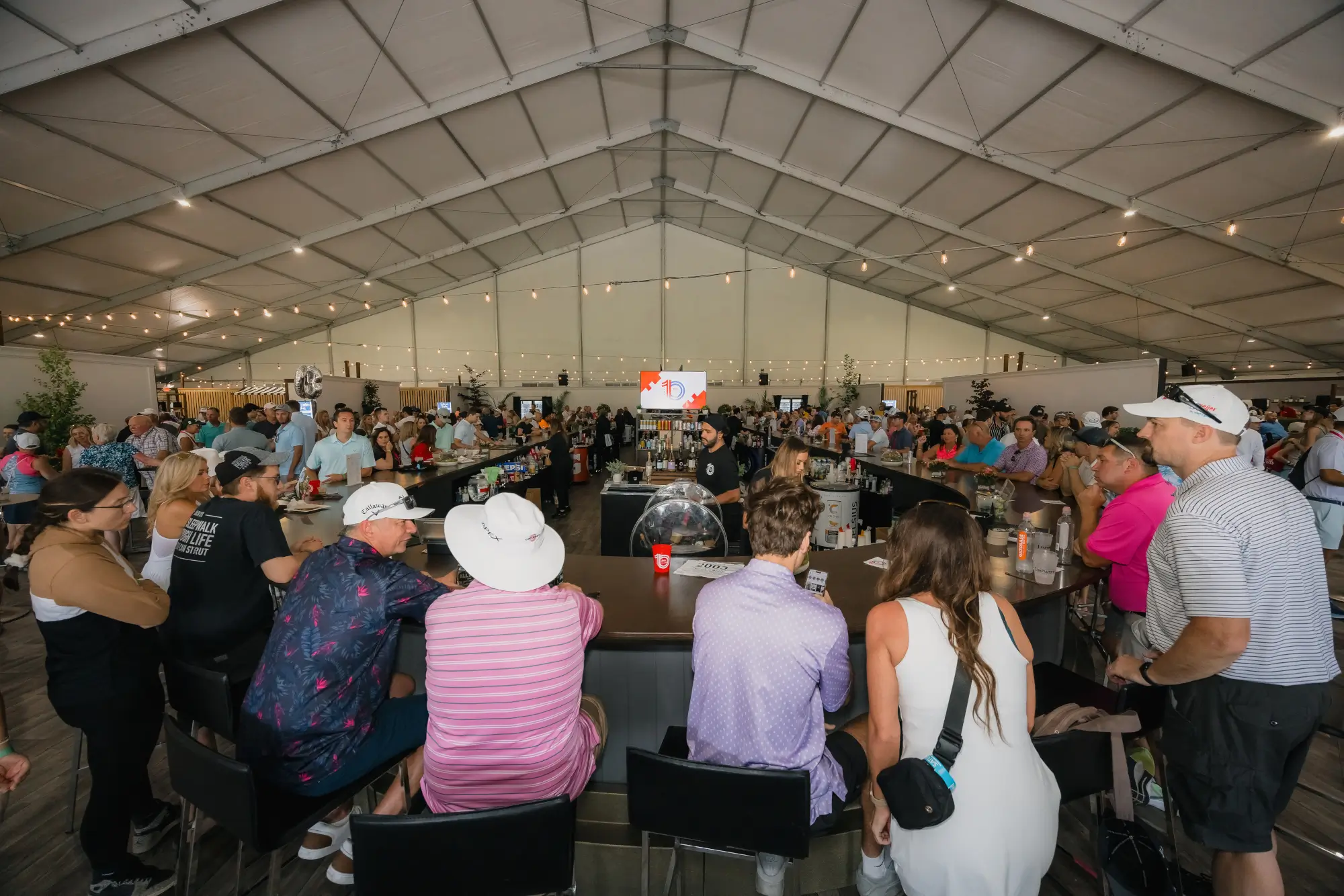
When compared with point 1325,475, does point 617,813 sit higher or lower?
lower

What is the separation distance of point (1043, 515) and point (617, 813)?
3.28m

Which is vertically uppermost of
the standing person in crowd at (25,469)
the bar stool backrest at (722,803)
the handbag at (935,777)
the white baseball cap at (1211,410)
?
the white baseball cap at (1211,410)

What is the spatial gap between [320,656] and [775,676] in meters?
1.31

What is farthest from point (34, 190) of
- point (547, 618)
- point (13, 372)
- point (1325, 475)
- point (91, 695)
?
point (1325, 475)

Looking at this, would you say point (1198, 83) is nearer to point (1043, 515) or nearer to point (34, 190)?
point (1043, 515)

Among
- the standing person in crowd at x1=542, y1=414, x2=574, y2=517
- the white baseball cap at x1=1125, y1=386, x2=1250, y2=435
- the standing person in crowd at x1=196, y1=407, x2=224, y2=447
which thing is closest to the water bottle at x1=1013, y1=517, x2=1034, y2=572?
the white baseball cap at x1=1125, y1=386, x2=1250, y2=435

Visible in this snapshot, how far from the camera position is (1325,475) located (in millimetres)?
4480

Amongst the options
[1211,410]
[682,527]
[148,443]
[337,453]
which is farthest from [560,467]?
[1211,410]

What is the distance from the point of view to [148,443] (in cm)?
650

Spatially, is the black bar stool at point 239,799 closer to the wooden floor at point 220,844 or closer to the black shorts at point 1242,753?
the wooden floor at point 220,844

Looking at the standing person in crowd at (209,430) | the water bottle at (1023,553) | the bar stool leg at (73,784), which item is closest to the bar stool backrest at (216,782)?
the bar stool leg at (73,784)

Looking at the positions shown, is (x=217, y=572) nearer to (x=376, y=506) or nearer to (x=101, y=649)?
(x=101, y=649)

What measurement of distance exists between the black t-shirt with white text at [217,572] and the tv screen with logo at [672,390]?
8.81 metres

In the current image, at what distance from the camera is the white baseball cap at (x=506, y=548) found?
1.48 m
